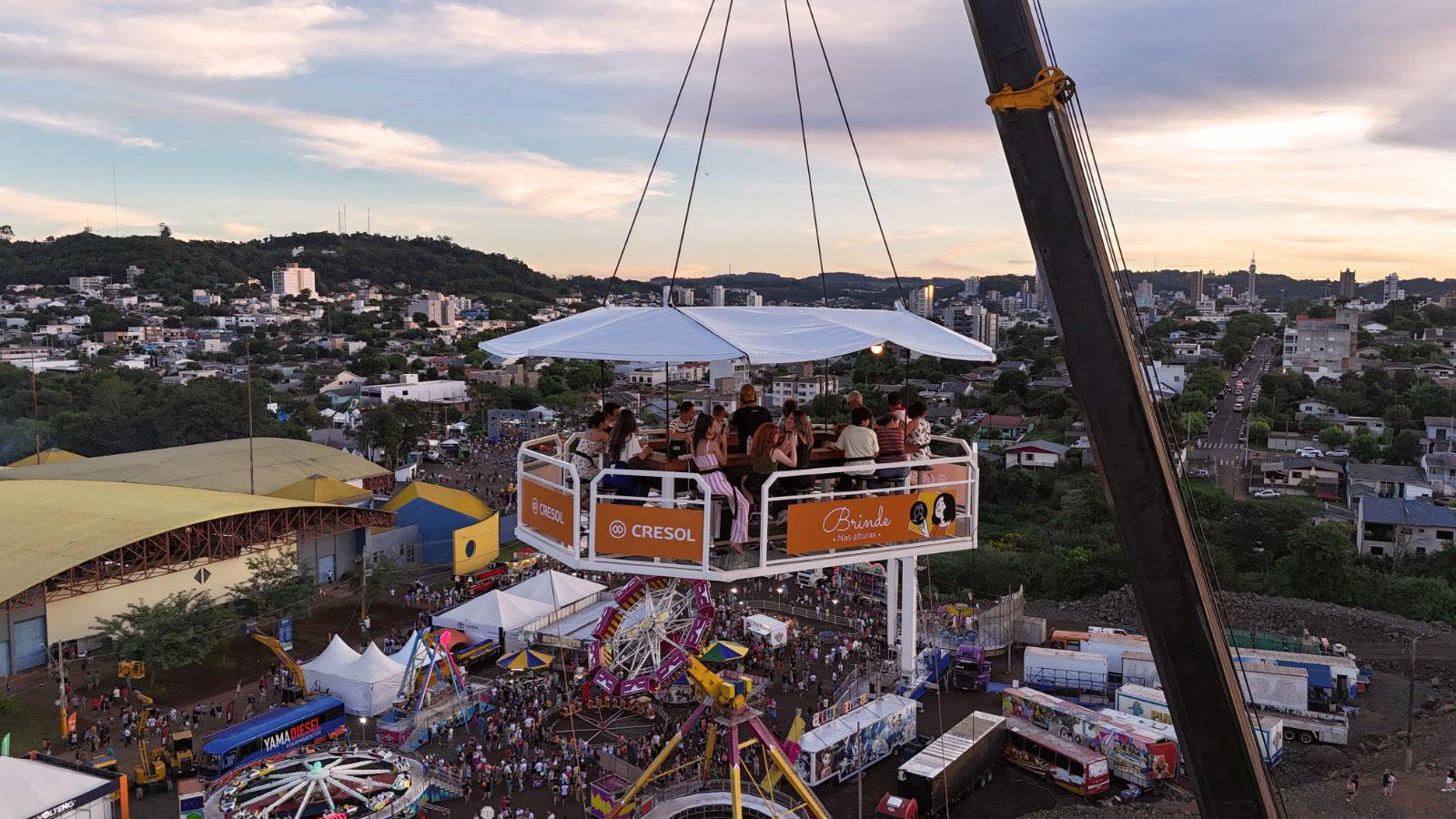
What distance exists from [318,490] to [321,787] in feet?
78.2

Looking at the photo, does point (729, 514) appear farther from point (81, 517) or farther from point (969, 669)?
point (81, 517)

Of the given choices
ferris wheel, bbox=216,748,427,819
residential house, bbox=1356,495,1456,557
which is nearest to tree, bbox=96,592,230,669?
ferris wheel, bbox=216,748,427,819

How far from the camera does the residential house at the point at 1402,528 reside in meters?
34.8

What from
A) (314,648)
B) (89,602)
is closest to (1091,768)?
(314,648)

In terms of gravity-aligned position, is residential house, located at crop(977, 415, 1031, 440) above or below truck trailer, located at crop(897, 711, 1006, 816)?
above

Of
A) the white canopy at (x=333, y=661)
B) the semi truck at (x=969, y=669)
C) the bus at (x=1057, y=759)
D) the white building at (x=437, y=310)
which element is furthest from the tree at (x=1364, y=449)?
the white building at (x=437, y=310)

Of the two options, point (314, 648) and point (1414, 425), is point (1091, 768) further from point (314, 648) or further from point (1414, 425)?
point (1414, 425)

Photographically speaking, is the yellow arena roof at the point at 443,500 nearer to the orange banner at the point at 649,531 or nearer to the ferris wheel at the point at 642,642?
the ferris wheel at the point at 642,642

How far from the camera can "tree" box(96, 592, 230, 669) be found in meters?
21.8

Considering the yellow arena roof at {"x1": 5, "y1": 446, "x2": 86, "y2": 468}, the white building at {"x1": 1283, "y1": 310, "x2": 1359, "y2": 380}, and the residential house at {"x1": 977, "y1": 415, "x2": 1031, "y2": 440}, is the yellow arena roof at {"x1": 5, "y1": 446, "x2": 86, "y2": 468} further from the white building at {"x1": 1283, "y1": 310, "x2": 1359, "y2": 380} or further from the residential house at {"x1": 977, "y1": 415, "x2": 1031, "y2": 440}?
the white building at {"x1": 1283, "y1": 310, "x2": 1359, "y2": 380}

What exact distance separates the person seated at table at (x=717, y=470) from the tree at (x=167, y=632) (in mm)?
20386

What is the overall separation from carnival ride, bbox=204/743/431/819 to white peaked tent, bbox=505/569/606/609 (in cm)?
934

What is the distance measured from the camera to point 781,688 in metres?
22.0

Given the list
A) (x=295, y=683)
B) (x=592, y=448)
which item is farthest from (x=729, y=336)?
(x=295, y=683)
